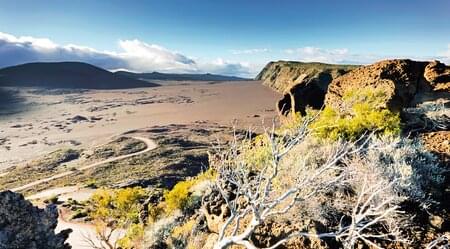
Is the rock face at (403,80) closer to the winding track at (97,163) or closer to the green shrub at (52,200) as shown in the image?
the green shrub at (52,200)

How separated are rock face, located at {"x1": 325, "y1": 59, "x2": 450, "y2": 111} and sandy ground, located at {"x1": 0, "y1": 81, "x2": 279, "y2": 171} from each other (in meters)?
36.1

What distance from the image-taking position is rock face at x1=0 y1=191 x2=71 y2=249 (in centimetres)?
1077

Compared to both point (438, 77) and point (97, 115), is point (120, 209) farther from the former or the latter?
point (97, 115)

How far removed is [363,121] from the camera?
11656 millimetres

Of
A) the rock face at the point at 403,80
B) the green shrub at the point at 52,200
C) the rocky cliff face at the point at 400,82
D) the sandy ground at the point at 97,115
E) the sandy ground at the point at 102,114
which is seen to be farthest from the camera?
the sandy ground at the point at 102,114

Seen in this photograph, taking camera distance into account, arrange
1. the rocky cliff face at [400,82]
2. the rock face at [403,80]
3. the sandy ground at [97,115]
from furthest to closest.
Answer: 1. the sandy ground at [97,115]
2. the rock face at [403,80]
3. the rocky cliff face at [400,82]

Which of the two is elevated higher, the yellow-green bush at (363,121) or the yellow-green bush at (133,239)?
the yellow-green bush at (363,121)

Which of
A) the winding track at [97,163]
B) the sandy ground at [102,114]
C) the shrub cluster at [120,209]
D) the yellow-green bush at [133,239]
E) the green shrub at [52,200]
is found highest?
the yellow-green bush at [133,239]

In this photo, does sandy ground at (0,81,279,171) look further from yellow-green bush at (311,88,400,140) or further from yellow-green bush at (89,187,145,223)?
yellow-green bush at (311,88,400,140)

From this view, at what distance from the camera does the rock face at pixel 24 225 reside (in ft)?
35.3

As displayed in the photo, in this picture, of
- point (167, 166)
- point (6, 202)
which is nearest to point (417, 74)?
point (6, 202)

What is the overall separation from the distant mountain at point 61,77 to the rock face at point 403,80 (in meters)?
140

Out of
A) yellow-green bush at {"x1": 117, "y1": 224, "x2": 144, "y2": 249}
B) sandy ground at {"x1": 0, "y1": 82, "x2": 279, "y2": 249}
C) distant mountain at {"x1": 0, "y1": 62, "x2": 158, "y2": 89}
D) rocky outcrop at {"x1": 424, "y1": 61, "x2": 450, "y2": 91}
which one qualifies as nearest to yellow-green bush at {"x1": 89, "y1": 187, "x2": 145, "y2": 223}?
yellow-green bush at {"x1": 117, "y1": 224, "x2": 144, "y2": 249}

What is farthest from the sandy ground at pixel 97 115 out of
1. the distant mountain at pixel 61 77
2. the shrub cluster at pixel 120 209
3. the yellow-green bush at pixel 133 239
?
the distant mountain at pixel 61 77
